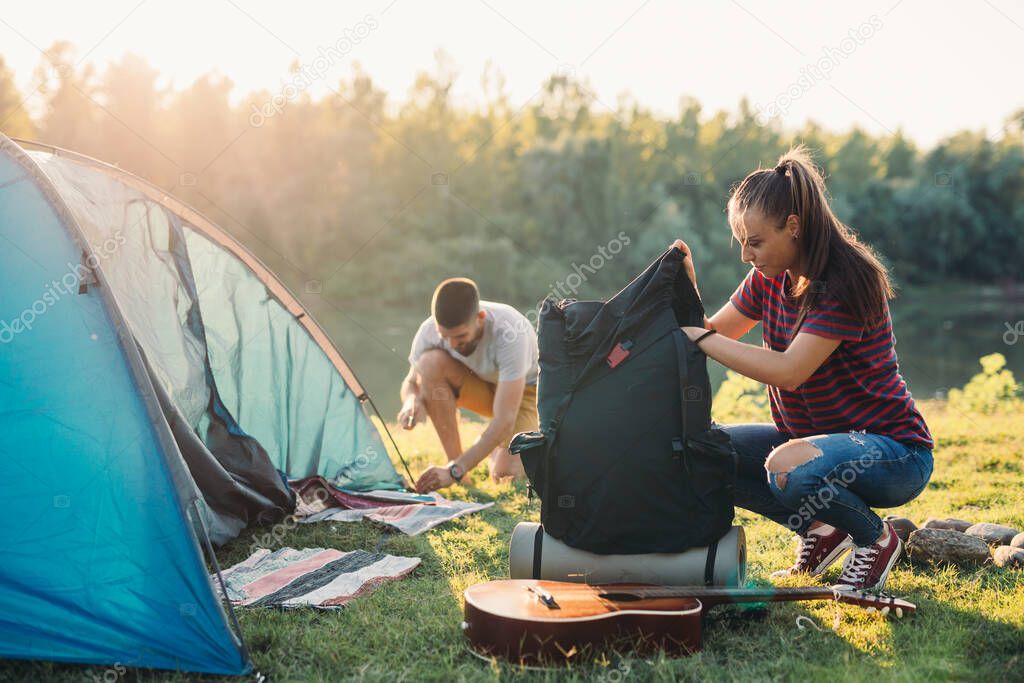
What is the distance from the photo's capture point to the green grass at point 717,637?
2.31m

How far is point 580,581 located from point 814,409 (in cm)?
89

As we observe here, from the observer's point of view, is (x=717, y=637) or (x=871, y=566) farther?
(x=871, y=566)

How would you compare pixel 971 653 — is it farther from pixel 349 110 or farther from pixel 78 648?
pixel 349 110

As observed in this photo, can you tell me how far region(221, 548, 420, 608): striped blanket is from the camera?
297 centimetres

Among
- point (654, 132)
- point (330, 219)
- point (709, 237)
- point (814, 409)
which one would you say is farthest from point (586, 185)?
point (814, 409)

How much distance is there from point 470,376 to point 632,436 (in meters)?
2.32

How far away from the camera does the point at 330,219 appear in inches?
1029

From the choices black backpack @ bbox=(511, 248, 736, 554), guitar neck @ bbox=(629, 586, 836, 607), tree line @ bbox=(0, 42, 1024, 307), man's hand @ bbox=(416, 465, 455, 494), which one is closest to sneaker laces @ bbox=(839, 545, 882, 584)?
guitar neck @ bbox=(629, 586, 836, 607)

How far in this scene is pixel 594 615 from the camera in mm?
2352

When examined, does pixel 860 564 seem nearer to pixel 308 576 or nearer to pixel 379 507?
pixel 308 576

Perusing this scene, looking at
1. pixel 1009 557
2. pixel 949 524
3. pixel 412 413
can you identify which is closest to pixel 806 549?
pixel 1009 557

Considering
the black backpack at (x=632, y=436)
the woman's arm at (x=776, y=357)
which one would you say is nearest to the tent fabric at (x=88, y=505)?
the black backpack at (x=632, y=436)

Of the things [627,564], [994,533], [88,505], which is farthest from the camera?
[994,533]

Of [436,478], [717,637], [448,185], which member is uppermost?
[448,185]
